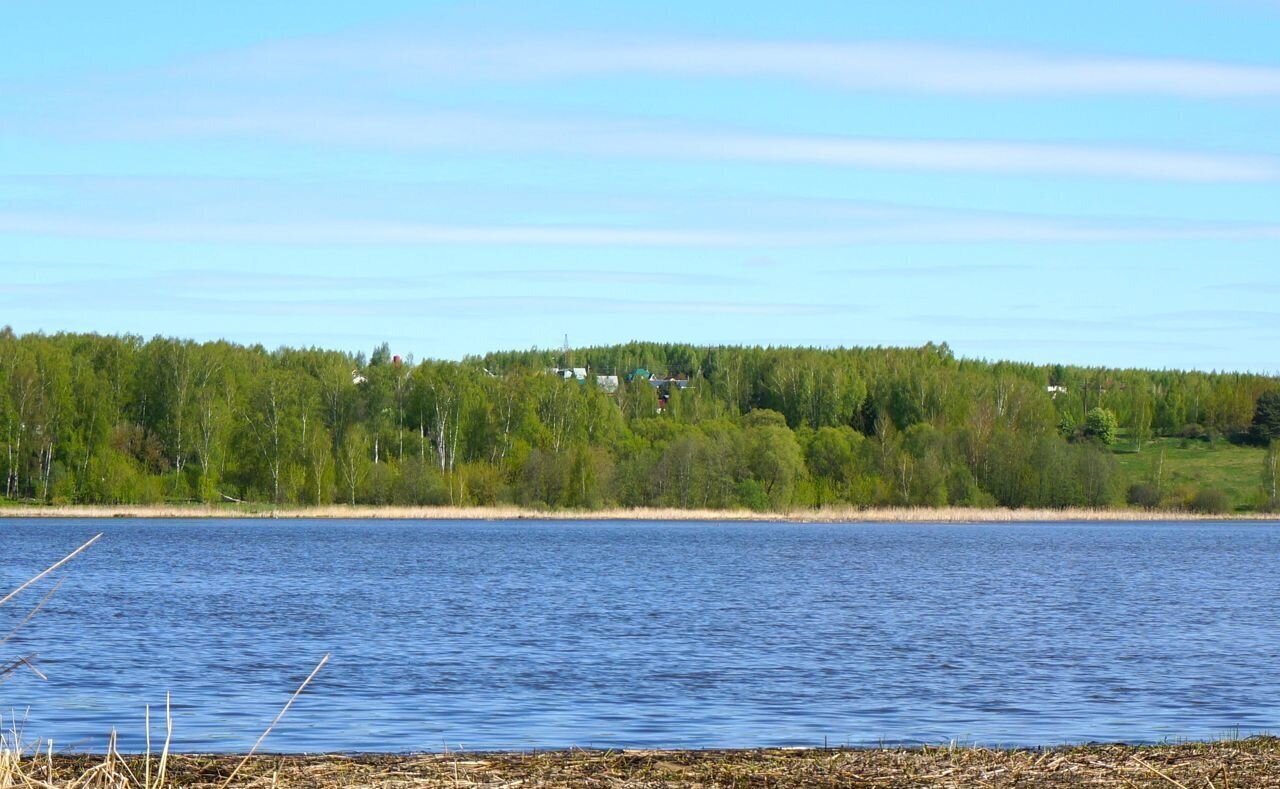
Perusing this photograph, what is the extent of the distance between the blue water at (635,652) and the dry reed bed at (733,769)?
3.51 meters

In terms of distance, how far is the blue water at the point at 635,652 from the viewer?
16656mm

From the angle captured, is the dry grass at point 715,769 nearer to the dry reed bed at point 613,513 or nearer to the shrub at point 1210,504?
the dry reed bed at point 613,513

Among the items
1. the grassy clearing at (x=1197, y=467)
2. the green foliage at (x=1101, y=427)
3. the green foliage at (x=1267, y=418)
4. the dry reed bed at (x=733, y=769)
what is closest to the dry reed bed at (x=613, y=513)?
the grassy clearing at (x=1197, y=467)

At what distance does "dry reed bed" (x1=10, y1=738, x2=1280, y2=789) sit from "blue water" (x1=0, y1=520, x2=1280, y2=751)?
351 centimetres

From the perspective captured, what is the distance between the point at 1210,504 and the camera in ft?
393

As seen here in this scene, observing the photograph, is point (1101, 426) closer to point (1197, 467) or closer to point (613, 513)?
point (1197, 467)

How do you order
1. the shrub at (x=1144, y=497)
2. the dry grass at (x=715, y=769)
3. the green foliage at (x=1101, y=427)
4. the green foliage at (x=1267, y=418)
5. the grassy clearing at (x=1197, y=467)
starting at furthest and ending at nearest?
the green foliage at (x=1101, y=427) < the green foliage at (x=1267, y=418) < the grassy clearing at (x=1197, y=467) < the shrub at (x=1144, y=497) < the dry grass at (x=715, y=769)

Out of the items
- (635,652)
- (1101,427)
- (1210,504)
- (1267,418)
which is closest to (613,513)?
(1210,504)

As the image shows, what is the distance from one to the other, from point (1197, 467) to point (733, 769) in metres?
150

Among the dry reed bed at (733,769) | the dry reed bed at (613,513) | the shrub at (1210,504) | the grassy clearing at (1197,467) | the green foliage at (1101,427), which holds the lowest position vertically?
the dry reed bed at (613,513)

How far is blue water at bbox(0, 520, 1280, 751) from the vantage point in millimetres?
16656

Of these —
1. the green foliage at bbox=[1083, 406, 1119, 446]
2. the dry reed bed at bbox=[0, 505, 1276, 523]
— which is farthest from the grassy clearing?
the dry reed bed at bbox=[0, 505, 1276, 523]

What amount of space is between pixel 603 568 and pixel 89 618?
936 inches

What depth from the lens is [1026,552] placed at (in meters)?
69.6
